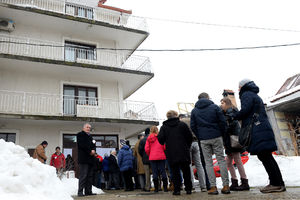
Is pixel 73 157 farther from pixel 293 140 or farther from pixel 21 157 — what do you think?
pixel 293 140

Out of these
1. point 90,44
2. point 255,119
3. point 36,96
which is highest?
point 90,44

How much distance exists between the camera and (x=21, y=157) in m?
3.74

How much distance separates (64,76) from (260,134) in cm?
1218

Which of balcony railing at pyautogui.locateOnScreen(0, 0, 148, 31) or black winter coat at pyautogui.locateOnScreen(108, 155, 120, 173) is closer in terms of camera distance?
black winter coat at pyautogui.locateOnScreen(108, 155, 120, 173)

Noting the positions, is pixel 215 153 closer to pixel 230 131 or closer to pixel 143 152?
pixel 230 131

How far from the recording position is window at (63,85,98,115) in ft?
43.0

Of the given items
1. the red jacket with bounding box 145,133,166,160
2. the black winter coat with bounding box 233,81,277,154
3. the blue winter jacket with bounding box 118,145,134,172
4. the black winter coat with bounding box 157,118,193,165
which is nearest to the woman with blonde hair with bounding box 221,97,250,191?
the black winter coat with bounding box 233,81,277,154

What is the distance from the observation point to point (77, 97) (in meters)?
13.5

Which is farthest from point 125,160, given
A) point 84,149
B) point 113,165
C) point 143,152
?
point 84,149

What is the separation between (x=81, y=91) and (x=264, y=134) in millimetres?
11805

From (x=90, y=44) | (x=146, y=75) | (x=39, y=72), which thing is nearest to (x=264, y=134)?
(x=146, y=75)

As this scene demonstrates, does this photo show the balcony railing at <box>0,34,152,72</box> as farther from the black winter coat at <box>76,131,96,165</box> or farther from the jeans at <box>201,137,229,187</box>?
the jeans at <box>201,137,229,187</box>

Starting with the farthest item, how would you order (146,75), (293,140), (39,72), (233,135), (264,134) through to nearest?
1. (146,75)
2. (39,72)
3. (293,140)
4. (233,135)
5. (264,134)

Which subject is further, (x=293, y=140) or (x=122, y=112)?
(x=122, y=112)
